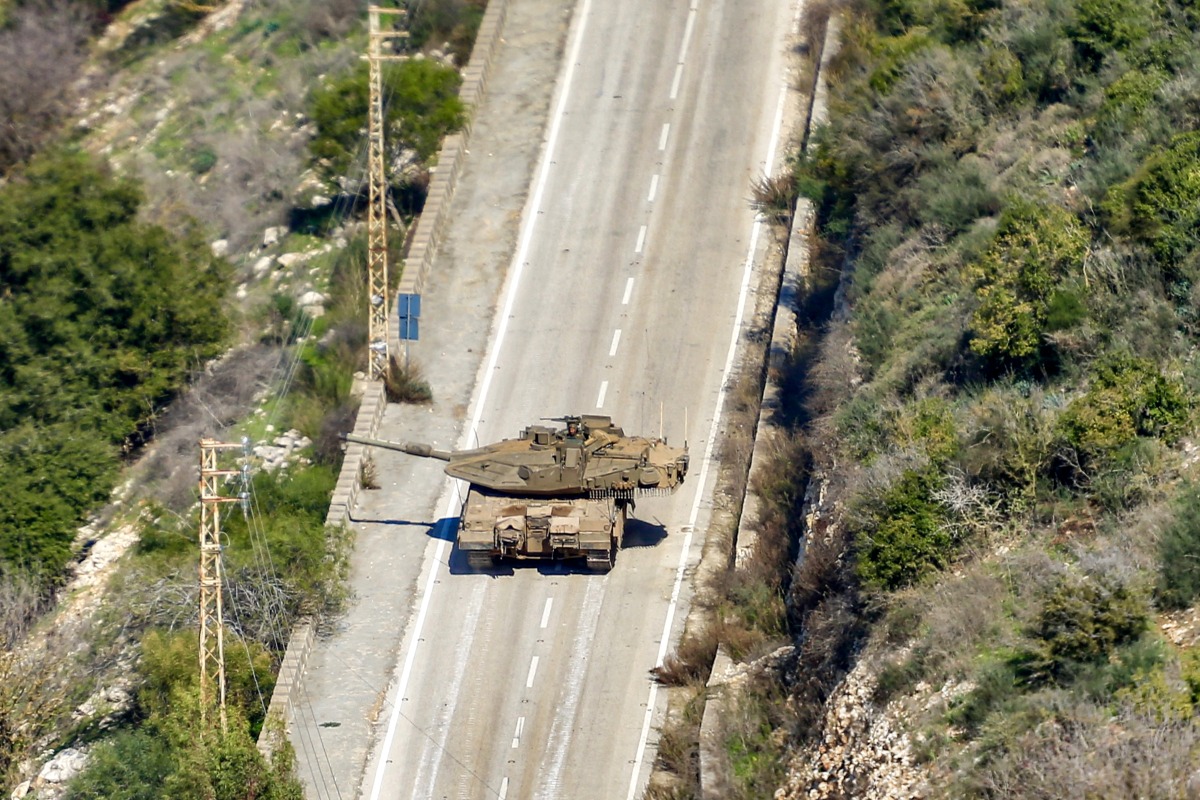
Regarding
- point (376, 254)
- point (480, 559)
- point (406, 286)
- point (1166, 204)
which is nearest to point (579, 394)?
point (406, 286)

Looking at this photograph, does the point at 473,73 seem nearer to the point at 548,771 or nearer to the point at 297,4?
the point at 297,4

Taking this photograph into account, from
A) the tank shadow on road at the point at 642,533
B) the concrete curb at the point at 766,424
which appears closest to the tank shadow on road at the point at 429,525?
the tank shadow on road at the point at 642,533

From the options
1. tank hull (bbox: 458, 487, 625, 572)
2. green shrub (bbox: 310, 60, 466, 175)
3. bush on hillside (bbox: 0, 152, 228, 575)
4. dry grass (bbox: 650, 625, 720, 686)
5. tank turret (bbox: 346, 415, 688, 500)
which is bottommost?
bush on hillside (bbox: 0, 152, 228, 575)

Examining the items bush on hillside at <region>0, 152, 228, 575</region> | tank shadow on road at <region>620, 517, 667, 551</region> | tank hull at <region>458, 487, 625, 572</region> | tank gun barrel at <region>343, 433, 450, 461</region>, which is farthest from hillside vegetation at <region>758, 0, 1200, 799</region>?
bush on hillside at <region>0, 152, 228, 575</region>

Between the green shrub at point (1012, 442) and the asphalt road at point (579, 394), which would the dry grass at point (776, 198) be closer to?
the asphalt road at point (579, 394)

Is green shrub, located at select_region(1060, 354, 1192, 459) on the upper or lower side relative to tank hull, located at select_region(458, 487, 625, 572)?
upper

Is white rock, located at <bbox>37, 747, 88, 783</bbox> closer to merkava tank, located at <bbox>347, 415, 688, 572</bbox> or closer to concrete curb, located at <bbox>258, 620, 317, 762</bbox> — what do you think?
concrete curb, located at <bbox>258, 620, 317, 762</bbox>
